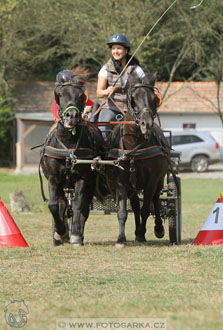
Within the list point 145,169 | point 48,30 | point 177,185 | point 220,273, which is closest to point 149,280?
point 220,273

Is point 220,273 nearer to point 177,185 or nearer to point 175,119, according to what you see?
point 177,185

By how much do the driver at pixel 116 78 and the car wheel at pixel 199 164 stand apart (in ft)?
88.0

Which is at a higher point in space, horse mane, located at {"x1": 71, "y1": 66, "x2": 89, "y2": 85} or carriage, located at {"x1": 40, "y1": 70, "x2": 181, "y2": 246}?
horse mane, located at {"x1": 71, "y1": 66, "x2": 89, "y2": 85}

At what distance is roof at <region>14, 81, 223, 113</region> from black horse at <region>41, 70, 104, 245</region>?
31.7 m

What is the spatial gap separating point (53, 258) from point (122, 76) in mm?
3108

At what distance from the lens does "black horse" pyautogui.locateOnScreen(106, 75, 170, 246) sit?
30.2ft

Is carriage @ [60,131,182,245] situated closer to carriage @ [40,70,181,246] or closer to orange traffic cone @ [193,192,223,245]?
carriage @ [40,70,181,246]

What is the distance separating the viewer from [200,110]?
4197 cm

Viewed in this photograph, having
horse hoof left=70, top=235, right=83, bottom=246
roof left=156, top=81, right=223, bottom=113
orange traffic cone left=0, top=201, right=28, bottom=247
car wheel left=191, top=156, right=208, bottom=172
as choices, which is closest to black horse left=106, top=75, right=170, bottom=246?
horse hoof left=70, top=235, right=83, bottom=246

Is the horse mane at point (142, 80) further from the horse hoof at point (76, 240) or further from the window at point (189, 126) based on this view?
the window at point (189, 126)

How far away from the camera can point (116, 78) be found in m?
10.3

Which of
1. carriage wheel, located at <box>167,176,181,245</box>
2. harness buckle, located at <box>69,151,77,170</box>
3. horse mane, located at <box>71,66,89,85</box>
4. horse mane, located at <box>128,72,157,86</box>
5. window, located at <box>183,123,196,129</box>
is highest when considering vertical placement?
window, located at <box>183,123,196,129</box>

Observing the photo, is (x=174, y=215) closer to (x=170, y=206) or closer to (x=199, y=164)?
(x=170, y=206)

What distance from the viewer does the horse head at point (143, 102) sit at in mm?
8891
